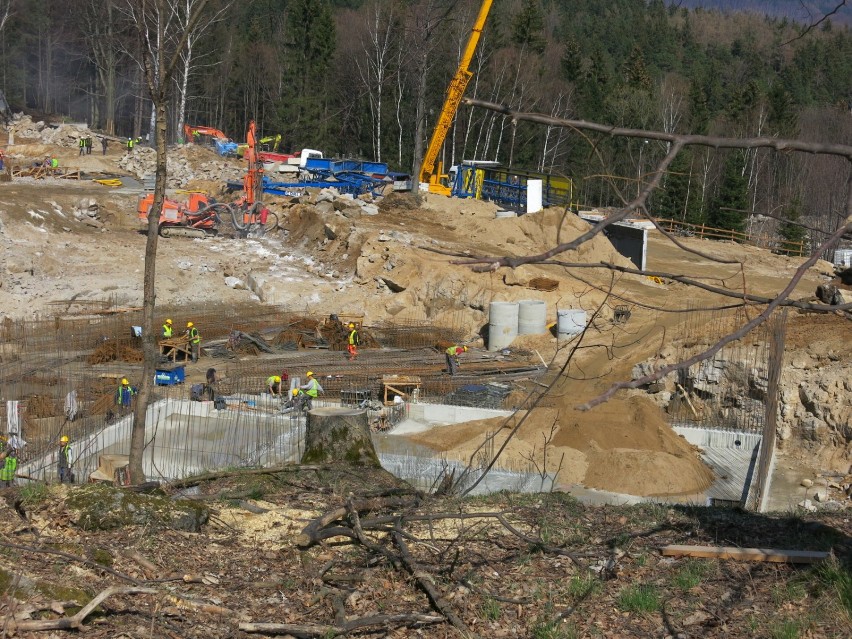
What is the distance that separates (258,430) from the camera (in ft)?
47.8

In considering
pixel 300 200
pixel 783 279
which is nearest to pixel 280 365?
pixel 300 200

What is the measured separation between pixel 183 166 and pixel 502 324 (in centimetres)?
2382

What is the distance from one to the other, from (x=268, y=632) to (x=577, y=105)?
4960cm

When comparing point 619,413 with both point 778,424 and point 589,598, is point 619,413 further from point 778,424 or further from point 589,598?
point 589,598

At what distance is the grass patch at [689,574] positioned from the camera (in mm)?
5375

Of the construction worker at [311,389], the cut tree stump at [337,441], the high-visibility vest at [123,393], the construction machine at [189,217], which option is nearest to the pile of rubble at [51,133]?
the construction machine at [189,217]

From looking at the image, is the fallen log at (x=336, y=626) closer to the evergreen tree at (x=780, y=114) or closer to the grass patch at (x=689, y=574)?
the grass patch at (x=689, y=574)

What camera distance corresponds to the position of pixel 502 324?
22.8m

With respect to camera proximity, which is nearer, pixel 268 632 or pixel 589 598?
pixel 268 632

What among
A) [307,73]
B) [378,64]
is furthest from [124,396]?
[307,73]

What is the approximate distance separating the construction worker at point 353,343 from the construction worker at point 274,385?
272 centimetres

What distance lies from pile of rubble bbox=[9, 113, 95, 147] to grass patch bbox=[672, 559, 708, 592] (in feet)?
151

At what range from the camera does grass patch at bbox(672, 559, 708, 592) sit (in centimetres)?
538

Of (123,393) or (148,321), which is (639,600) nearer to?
(148,321)
